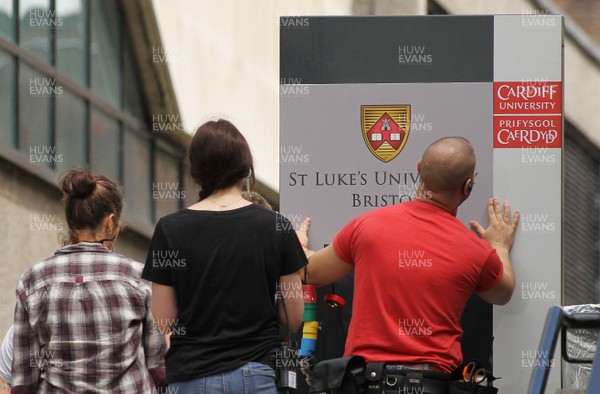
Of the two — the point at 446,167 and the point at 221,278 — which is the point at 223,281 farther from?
the point at 446,167

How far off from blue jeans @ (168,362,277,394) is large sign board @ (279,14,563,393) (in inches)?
62.8

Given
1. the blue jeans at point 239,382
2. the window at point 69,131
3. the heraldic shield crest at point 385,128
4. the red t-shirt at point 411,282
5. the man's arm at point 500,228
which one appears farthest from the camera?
the window at point 69,131

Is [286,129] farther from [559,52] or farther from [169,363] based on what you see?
[169,363]

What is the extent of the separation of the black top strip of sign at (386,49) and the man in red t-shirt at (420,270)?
783mm

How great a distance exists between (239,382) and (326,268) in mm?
1112

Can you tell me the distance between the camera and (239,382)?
16.4 ft

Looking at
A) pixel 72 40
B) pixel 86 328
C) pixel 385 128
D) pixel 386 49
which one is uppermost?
pixel 72 40

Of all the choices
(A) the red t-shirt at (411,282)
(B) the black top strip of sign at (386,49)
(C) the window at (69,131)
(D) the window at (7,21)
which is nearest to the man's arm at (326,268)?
(A) the red t-shirt at (411,282)

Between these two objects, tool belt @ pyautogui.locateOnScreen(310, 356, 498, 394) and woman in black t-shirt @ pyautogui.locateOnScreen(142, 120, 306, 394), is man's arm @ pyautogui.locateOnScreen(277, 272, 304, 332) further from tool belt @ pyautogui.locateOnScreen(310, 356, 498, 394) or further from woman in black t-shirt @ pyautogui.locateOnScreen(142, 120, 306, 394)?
tool belt @ pyautogui.locateOnScreen(310, 356, 498, 394)

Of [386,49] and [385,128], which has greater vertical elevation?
[386,49]

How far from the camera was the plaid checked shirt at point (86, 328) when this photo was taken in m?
5.18

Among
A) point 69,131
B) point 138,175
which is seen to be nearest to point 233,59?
point 138,175

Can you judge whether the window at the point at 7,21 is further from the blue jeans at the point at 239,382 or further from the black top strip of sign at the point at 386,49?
the blue jeans at the point at 239,382

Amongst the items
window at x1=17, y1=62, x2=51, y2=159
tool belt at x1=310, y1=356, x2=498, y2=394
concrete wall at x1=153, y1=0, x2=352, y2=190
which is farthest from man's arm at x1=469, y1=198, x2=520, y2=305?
concrete wall at x1=153, y1=0, x2=352, y2=190
